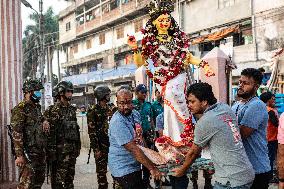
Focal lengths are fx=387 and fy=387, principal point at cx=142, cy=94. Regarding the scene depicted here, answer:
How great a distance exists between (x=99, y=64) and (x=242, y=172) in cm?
3497

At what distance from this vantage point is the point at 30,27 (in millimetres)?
43531

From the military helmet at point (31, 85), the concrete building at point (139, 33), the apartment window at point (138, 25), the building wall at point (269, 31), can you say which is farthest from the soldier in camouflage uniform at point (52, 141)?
the apartment window at point (138, 25)

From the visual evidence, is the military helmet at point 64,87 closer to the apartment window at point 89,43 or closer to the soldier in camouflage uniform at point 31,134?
the soldier in camouflage uniform at point 31,134

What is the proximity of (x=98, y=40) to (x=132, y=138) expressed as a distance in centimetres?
3478

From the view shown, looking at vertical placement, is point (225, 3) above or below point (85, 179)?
above

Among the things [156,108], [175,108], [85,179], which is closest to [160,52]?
[175,108]

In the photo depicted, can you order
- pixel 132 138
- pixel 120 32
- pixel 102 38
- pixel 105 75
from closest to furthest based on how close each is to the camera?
pixel 132 138, pixel 105 75, pixel 120 32, pixel 102 38

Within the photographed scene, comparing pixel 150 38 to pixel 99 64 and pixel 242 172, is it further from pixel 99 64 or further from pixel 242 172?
pixel 99 64

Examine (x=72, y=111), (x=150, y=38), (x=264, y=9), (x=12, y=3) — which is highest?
(x=264, y=9)

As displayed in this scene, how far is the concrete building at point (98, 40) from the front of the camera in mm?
31156

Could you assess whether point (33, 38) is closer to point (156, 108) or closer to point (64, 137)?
point (156, 108)

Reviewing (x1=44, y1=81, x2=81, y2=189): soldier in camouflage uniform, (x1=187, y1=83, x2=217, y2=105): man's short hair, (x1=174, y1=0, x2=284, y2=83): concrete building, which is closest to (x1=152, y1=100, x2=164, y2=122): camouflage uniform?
(x1=44, y1=81, x2=81, y2=189): soldier in camouflage uniform

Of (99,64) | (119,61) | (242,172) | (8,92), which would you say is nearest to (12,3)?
(8,92)

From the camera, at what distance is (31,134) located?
610 centimetres
